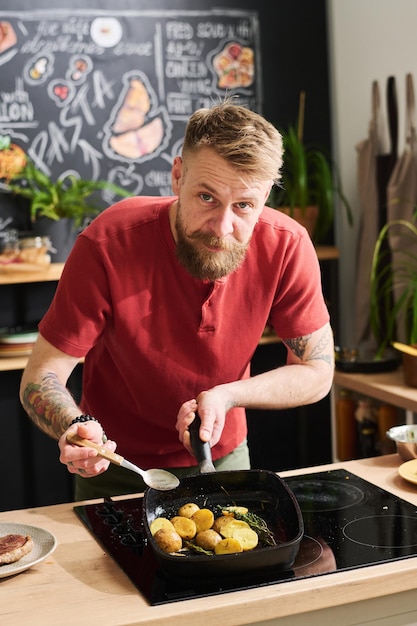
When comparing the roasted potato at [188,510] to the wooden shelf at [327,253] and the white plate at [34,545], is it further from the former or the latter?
the wooden shelf at [327,253]

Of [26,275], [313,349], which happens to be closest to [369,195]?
[26,275]

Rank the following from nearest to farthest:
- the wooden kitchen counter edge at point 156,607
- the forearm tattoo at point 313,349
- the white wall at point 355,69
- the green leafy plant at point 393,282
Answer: the wooden kitchen counter edge at point 156,607 < the forearm tattoo at point 313,349 < the green leafy plant at point 393,282 < the white wall at point 355,69

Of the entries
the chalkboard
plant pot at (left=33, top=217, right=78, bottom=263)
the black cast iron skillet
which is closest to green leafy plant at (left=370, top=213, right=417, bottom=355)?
the chalkboard

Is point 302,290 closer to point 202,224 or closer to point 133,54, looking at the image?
point 202,224

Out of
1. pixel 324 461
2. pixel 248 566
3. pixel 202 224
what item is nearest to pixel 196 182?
pixel 202 224

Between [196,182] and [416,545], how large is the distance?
86cm

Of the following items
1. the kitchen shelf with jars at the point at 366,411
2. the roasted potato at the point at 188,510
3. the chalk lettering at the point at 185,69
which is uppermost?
the chalk lettering at the point at 185,69

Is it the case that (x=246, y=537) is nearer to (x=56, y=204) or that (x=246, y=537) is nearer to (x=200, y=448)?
(x=200, y=448)

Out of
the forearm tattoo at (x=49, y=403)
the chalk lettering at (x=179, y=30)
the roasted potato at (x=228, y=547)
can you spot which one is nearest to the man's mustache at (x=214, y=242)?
the forearm tattoo at (x=49, y=403)

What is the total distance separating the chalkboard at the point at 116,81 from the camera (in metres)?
3.94

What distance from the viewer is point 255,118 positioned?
1.94 meters

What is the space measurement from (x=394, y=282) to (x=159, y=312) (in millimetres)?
1752

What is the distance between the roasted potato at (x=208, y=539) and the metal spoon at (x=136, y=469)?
0.18 m

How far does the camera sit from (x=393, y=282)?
12.1 ft
